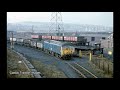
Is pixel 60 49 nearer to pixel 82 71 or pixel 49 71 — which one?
pixel 82 71

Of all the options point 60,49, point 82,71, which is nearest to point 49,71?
point 82,71

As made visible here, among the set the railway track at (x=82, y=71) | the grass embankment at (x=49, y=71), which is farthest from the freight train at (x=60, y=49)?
the grass embankment at (x=49, y=71)

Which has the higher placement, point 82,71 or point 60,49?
point 60,49

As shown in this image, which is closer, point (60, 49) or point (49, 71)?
point (49, 71)

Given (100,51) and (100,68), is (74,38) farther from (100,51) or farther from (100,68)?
(100,68)

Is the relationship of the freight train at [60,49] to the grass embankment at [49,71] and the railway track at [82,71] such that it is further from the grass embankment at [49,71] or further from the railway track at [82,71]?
the grass embankment at [49,71]

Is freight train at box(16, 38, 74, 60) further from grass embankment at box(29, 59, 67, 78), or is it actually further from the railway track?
grass embankment at box(29, 59, 67, 78)

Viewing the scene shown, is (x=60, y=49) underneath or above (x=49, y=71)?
above

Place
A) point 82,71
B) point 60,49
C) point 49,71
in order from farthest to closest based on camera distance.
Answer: point 60,49
point 82,71
point 49,71

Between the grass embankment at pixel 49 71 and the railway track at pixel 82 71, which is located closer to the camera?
the grass embankment at pixel 49 71

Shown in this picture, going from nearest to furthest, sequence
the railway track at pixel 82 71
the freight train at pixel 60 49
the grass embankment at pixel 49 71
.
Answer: the grass embankment at pixel 49 71
the railway track at pixel 82 71
the freight train at pixel 60 49

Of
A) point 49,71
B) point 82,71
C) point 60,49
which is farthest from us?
point 60,49

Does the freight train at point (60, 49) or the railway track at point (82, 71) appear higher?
the freight train at point (60, 49)

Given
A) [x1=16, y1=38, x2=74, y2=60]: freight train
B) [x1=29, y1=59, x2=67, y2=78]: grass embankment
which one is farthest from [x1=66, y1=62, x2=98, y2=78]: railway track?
[x1=16, y1=38, x2=74, y2=60]: freight train
